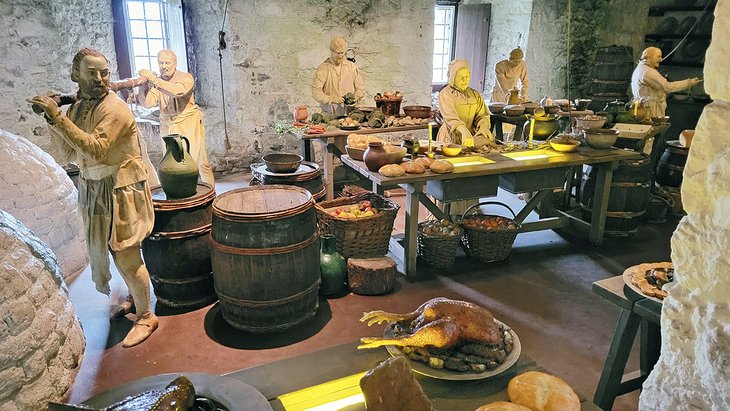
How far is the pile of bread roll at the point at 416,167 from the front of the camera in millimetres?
4289

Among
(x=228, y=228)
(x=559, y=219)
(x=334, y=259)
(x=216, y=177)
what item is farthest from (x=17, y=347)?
(x=216, y=177)

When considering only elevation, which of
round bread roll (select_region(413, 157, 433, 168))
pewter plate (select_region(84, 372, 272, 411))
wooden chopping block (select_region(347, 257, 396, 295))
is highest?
round bread roll (select_region(413, 157, 433, 168))

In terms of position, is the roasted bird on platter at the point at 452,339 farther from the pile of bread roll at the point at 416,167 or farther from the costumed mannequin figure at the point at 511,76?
the costumed mannequin figure at the point at 511,76

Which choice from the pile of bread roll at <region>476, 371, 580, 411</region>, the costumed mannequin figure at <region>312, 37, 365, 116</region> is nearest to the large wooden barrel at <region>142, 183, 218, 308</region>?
the pile of bread roll at <region>476, 371, 580, 411</region>

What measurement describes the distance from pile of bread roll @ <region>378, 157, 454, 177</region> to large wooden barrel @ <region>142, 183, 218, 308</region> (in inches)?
55.7

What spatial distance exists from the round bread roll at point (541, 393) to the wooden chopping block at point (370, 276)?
2393 millimetres

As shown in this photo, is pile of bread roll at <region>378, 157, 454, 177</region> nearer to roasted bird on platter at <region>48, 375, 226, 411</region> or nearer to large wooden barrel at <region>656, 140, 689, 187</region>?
roasted bird on platter at <region>48, 375, 226, 411</region>

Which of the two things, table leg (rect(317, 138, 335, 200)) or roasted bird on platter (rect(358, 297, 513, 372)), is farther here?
table leg (rect(317, 138, 335, 200))

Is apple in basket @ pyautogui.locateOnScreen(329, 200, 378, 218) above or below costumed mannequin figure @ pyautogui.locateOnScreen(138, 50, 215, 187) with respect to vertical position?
below

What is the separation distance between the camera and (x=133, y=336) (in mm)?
3570

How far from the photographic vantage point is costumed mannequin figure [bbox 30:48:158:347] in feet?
10.2

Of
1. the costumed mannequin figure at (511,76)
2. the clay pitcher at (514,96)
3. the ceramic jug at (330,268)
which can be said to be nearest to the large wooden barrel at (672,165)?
the clay pitcher at (514,96)

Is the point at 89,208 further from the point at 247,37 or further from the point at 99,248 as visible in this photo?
the point at 247,37

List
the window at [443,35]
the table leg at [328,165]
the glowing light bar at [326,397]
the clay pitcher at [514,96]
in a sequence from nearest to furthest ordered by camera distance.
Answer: the glowing light bar at [326,397] < the table leg at [328,165] < the clay pitcher at [514,96] < the window at [443,35]
